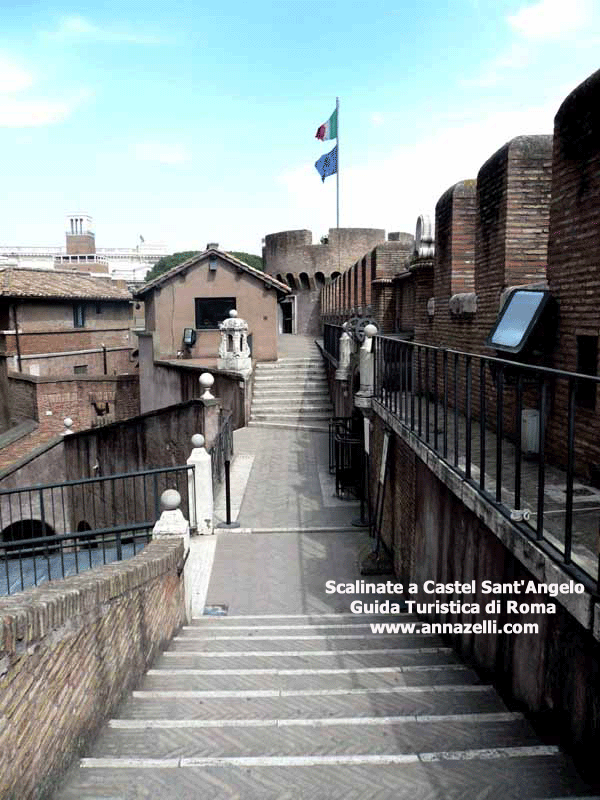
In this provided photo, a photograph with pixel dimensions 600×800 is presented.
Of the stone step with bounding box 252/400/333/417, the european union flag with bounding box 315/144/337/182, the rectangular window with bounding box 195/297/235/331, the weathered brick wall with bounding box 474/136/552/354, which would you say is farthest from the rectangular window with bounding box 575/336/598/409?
the european union flag with bounding box 315/144/337/182

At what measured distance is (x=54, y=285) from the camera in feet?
107

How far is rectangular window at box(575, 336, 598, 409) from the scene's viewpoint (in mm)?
5258

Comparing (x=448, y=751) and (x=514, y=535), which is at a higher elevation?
(x=514, y=535)

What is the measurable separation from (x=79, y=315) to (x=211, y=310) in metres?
12.7

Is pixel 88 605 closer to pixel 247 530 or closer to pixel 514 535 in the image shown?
pixel 514 535

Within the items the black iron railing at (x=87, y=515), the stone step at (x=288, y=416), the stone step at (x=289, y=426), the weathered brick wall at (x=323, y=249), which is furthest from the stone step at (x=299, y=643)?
the weathered brick wall at (x=323, y=249)

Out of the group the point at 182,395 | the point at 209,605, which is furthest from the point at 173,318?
the point at 209,605

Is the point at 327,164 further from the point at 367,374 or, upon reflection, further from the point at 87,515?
the point at 367,374

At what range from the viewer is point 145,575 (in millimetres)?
5219

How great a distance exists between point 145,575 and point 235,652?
1141 mm

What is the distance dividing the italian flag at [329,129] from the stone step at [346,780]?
3693 cm

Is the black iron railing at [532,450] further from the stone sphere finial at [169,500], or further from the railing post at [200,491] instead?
the railing post at [200,491]

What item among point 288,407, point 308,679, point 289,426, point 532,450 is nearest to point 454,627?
point 308,679

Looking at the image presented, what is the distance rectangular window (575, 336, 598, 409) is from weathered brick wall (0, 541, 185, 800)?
4.01 meters
